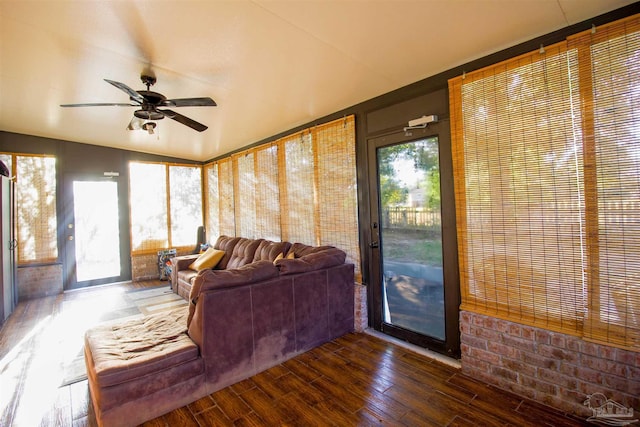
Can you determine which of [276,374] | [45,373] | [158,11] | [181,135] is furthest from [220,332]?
[181,135]

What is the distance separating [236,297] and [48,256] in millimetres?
5074

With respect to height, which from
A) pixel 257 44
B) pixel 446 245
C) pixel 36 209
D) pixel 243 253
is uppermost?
pixel 257 44

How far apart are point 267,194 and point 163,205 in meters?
3.12

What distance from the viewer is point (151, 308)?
175 inches

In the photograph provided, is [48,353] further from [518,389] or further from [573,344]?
[573,344]

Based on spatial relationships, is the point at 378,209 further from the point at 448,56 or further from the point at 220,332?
the point at 220,332

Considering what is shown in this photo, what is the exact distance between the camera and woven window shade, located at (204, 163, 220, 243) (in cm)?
661

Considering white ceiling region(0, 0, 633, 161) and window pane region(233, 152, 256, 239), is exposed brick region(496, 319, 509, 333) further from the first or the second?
window pane region(233, 152, 256, 239)

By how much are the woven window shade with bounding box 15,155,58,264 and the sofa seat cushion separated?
12.9 feet

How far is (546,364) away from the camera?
2.08 m

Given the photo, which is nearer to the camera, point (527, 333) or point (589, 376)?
point (589, 376)

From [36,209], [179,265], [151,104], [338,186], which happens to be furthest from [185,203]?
[338,186]

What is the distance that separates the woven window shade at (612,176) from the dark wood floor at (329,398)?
76 centimetres

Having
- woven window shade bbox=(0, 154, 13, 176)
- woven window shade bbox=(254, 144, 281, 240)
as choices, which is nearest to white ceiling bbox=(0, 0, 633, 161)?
woven window shade bbox=(254, 144, 281, 240)
